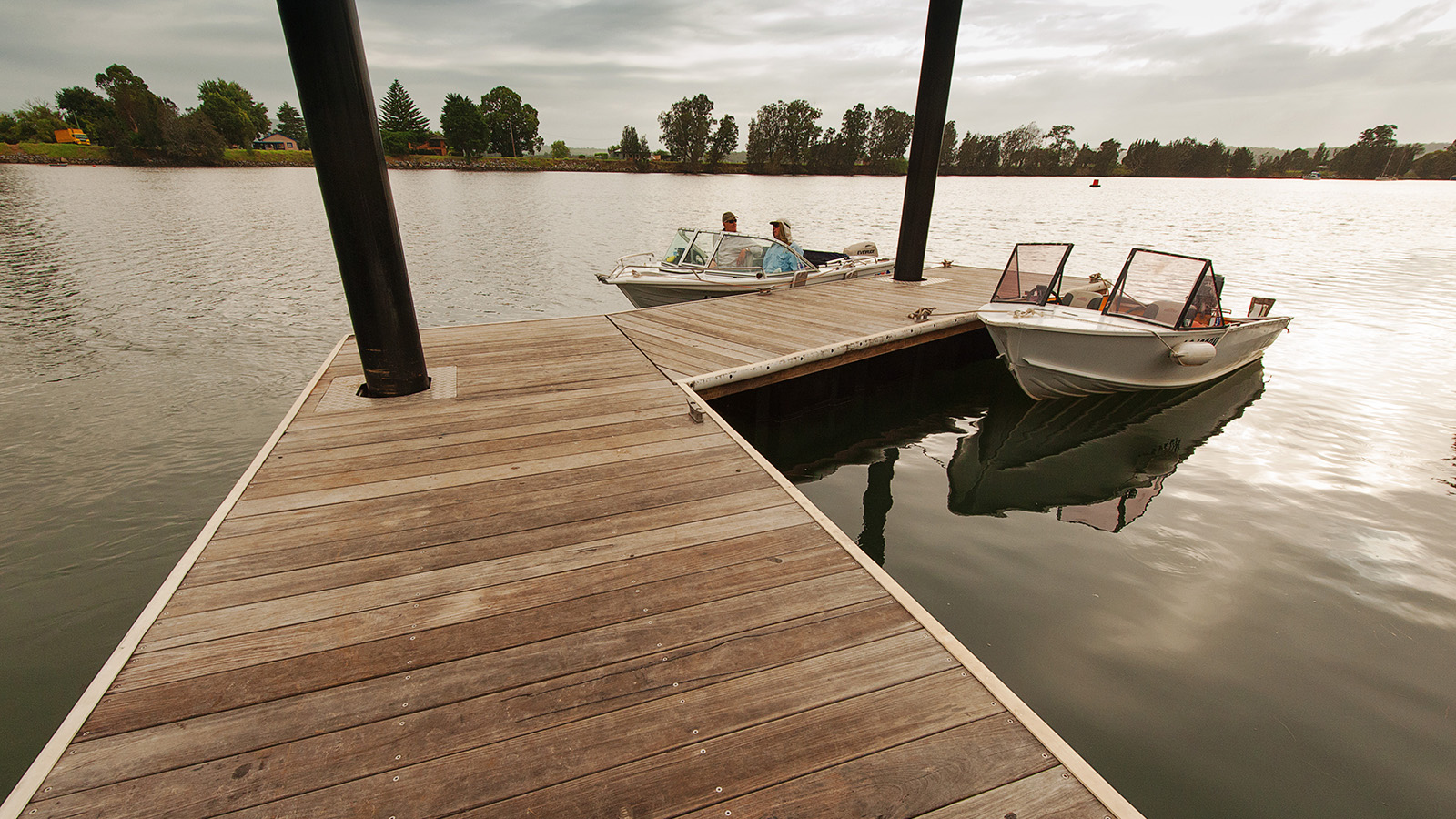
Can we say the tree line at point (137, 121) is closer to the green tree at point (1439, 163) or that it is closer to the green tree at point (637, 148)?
the green tree at point (637, 148)

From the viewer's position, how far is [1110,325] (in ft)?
22.1

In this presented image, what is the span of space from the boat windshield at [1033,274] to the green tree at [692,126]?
111m

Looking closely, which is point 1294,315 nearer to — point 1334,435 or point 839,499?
point 1334,435

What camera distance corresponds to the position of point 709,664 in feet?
7.09

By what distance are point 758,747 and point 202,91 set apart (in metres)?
153

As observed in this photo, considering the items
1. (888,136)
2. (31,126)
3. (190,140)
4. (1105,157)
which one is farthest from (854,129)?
(31,126)

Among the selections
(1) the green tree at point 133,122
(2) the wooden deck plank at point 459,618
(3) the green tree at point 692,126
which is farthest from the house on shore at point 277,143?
(2) the wooden deck plank at point 459,618

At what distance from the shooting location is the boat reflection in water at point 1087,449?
18.3 ft

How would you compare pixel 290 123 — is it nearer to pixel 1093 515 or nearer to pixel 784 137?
pixel 784 137

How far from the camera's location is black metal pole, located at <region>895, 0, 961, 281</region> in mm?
8367

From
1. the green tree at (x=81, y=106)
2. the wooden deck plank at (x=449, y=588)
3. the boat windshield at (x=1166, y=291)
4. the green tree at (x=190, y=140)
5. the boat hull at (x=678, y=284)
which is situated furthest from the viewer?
the green tree at (x=81, y=106)

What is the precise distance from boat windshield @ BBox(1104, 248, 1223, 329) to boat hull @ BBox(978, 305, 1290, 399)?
0.14 meters

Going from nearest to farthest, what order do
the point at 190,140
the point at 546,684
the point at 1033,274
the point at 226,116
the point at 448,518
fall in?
the point at 546,684
the point at 448,518
the point at 1033,274
the point at 190,140
the point at 226,116

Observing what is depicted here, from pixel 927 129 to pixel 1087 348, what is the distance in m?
4.45
